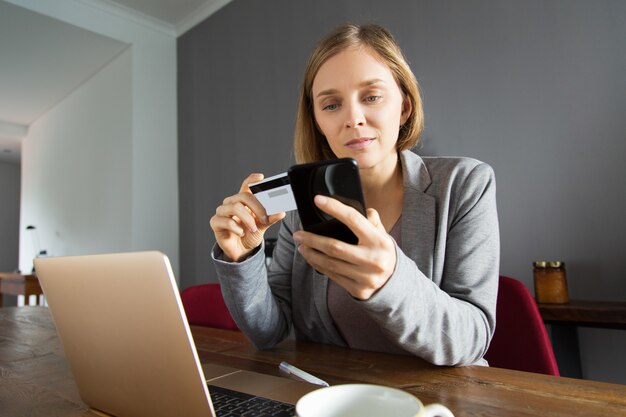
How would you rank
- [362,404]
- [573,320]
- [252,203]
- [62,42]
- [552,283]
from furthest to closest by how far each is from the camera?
1. [62,42]
2. [552,283]
3. [573,320]
4. [252,203]
5. [362,404]

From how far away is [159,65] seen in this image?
3.55 m

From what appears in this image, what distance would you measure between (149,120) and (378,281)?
3.35 m

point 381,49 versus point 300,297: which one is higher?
point 381,49

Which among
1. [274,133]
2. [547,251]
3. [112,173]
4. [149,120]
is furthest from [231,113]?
[547,251]

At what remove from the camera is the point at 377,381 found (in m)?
0.59

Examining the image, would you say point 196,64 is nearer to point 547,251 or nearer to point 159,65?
point 159,65

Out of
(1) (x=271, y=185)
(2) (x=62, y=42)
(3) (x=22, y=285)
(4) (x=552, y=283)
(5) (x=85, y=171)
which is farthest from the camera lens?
(5) (x=85, y=171)

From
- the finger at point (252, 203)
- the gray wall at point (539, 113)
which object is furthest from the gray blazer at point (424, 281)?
the gray wall at point (539, 113)

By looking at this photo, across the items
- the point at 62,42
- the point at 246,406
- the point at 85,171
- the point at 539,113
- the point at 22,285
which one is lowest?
the point at 22,285

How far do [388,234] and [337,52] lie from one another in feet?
1.37

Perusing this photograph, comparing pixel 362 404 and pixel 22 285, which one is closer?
pixel 362 404

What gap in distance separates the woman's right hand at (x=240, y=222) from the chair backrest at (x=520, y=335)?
0.50 meters

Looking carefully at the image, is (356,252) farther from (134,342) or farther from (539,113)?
(539,113)

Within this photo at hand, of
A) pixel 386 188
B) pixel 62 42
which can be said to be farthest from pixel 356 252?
pixel 62 42
